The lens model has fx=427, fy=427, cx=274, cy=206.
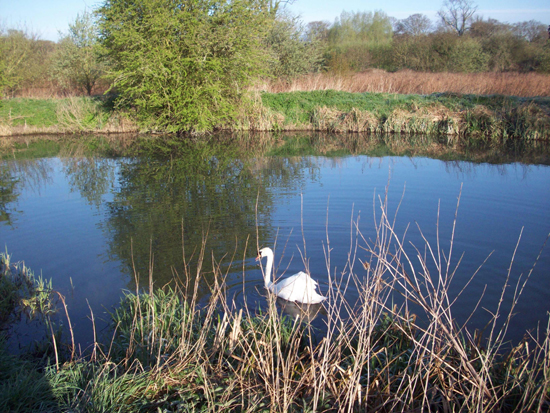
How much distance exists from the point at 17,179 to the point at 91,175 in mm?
1857

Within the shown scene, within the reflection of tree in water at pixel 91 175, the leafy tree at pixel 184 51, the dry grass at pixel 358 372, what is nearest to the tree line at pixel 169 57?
the leafy tree at pixel 184 51

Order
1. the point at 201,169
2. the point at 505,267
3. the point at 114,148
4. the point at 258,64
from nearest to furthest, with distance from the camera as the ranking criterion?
the point at 505,267 → the point at 201,169 → the point at 114,148 → the point at 258,64

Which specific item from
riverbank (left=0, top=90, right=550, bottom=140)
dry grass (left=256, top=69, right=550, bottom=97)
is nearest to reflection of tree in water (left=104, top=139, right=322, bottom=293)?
riverbank (left=0, top=90, right=550, bottom=140)

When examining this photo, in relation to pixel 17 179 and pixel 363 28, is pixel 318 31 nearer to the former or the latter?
pixel 363 28

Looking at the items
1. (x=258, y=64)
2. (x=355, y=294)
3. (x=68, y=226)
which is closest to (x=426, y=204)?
(x=355, y=294)

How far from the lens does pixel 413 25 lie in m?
56.4

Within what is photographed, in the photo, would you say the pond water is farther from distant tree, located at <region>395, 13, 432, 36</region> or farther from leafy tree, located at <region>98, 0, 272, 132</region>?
distant tree, located at <region>395, 13, 432, 36</region>

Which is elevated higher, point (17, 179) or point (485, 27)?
point (485, 27)

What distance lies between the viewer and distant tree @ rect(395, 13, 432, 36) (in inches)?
2135

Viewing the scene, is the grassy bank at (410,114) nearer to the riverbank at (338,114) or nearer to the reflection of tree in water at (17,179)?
the riverbank at (338,114)

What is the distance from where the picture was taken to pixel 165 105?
831 inches

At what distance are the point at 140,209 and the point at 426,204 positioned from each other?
5699 millimetres

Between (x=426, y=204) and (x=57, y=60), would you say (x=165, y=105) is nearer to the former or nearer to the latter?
(x=57, y=60)

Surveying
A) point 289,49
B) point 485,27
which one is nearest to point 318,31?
point 289,49
